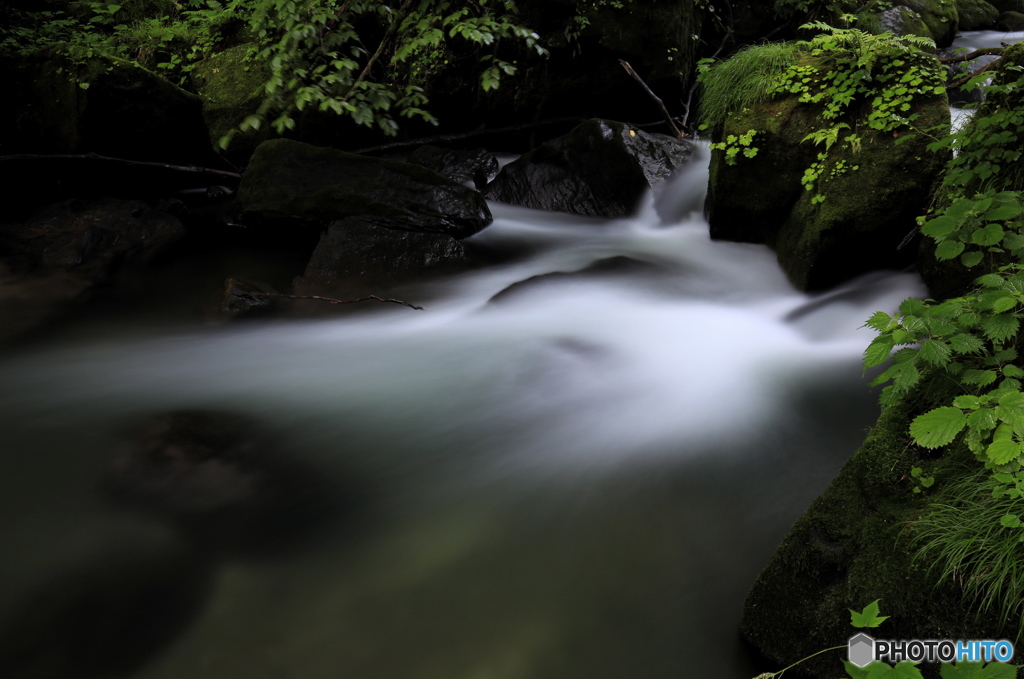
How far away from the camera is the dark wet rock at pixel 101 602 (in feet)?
7.00

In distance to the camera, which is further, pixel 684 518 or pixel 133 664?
pixel 684 518

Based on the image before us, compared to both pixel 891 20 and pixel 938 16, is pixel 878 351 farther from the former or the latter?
pixel 938 16

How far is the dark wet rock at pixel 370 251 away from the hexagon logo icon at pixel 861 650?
4.60 metres

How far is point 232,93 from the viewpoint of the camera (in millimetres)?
7707

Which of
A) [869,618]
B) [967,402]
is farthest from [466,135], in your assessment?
[869,618]

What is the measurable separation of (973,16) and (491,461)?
545 inches

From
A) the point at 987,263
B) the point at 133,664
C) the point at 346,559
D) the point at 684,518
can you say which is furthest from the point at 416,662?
the point at 987,263

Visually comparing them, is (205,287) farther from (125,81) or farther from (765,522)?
(765,522)

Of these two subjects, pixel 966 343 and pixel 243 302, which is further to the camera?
pixel 243 302

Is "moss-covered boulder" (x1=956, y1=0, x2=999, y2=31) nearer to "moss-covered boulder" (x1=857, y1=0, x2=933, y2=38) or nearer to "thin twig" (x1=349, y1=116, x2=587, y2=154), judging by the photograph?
"moss-covered boulder" (x1=857, y1=0, x2=933, y2=38)

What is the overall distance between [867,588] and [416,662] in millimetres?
1441

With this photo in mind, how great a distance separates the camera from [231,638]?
7.27 feet

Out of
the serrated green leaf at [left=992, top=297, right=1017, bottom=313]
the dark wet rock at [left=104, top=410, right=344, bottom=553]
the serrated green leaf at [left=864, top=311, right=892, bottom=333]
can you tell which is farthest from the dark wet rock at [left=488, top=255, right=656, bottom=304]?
the serrated green leaf at [left=992, top=297, right=1017, bottom=313]

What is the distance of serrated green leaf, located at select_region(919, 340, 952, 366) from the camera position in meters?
2.04
